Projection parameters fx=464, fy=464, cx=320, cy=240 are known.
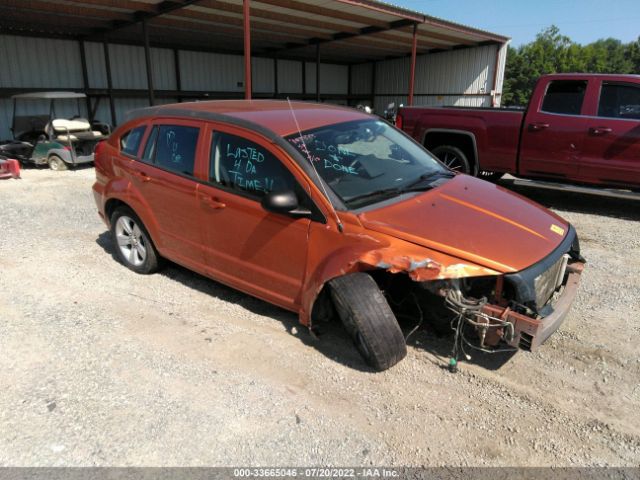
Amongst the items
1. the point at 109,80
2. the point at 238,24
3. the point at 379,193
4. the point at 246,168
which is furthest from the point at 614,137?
the point at 109,80

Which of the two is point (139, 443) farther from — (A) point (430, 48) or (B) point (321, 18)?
(A) point (430, 48)

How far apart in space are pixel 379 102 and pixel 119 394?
959 inches

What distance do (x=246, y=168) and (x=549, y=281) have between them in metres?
2.34

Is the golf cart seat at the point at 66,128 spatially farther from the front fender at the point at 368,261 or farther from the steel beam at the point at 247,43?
the front fender at the point at 368,261

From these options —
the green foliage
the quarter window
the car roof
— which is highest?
the green foliage

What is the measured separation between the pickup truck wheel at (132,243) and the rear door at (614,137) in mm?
6387

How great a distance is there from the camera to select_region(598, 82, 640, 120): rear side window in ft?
22.3

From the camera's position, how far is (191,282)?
4688mm

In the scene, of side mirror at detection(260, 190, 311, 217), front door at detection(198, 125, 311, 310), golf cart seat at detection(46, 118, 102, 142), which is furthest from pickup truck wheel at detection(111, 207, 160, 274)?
golf cart seat at detection(46, 118, 102, 142)

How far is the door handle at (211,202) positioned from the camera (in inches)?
147

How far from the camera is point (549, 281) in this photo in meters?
3.09

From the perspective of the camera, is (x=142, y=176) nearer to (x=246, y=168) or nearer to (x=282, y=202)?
(x=246, y=168)

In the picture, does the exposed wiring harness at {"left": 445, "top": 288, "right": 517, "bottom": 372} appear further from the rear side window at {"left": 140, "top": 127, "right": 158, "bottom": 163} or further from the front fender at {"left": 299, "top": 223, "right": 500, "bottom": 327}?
the rear side window at {"left": 140, "top": 127, "right": 158, "bottom": 163}

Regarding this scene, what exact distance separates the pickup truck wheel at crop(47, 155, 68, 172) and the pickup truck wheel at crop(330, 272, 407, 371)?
10624mm
